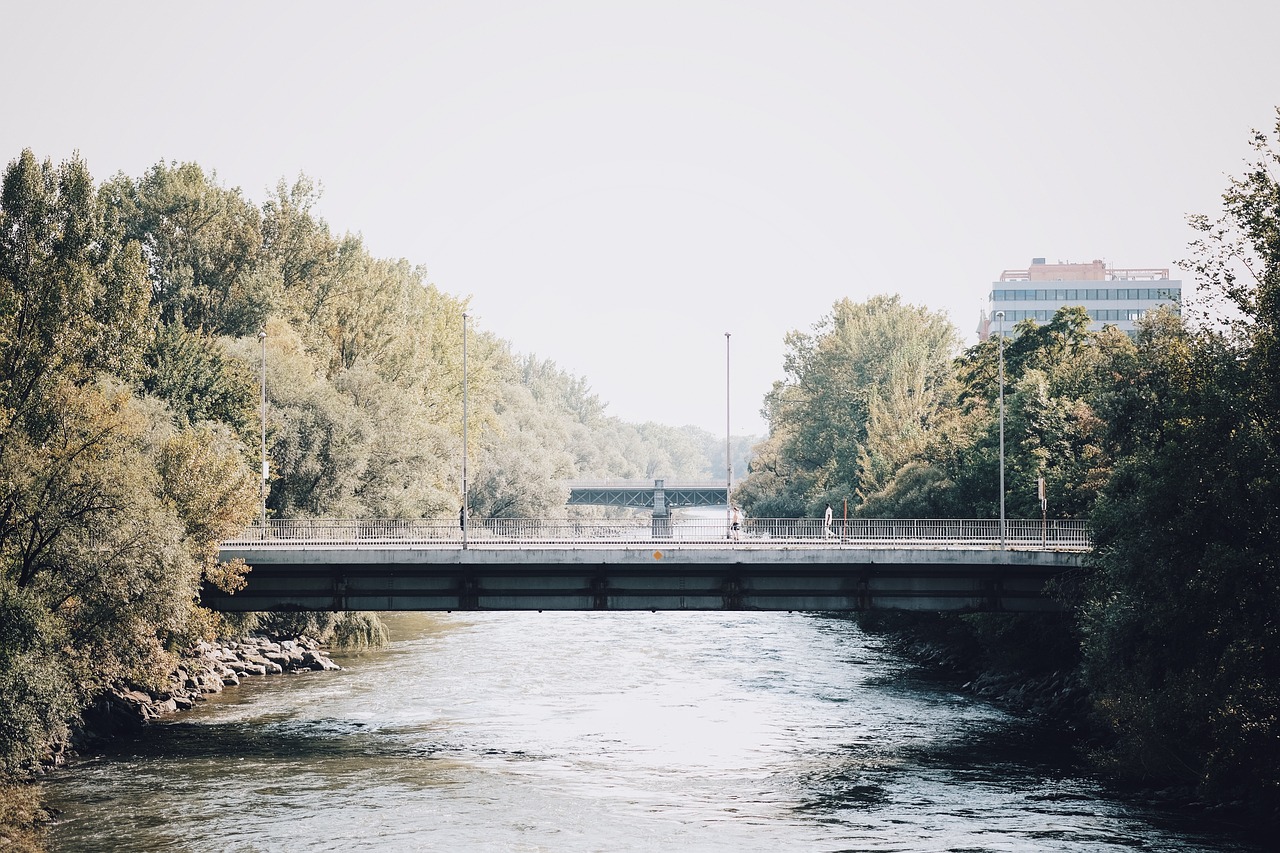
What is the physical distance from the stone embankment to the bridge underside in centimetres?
477

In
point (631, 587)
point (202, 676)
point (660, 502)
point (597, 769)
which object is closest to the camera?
point (597, 769)

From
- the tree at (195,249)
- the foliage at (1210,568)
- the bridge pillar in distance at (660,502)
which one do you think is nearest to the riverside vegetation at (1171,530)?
the foliage at (1210,568)

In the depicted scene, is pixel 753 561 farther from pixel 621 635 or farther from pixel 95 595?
pixel 621 635

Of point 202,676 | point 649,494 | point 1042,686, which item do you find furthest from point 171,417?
point 649,494

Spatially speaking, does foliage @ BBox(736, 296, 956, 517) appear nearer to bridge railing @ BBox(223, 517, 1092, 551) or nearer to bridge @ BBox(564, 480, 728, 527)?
bridge @ BBox(564, 480, 728, 527)

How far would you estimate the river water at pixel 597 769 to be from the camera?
36.2 m

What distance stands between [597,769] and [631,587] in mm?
10188

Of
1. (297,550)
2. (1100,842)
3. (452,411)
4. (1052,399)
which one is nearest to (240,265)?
(452,411)

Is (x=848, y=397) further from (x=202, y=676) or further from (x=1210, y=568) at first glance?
(x=1210, y=568)

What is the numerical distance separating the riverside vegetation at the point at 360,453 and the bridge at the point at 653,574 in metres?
2.50

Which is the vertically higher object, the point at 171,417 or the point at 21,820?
the point at 171,417

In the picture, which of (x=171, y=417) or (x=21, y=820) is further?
(x=171, y=417)

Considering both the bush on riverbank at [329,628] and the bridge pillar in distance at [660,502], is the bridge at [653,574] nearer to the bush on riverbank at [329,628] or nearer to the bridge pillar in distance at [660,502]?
the bush on riverbank at [329,628]

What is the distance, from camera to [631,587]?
53188mm
